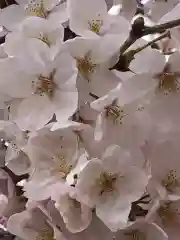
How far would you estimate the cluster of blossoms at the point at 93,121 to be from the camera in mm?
471

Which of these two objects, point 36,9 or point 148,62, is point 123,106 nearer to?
point 148,62

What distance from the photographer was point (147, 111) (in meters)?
0.49

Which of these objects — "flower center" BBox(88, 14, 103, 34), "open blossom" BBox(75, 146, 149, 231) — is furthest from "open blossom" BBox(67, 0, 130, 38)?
"open blossom" BBox(75, 146, 149, 231)

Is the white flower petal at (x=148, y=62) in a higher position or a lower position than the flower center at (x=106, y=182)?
higher

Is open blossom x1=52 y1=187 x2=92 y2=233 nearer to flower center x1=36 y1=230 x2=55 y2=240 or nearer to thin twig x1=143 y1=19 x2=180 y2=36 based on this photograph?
flower center x1=36 y1=230 x2=55 y2=240

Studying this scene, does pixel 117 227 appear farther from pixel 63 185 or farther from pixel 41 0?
pixel 41 0

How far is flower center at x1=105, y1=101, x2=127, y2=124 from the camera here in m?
0.48

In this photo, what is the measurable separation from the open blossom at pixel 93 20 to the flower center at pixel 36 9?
5cm

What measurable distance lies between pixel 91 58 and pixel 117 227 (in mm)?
158

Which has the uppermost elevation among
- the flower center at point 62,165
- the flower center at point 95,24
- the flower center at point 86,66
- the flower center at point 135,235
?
the flower center at point 95,24

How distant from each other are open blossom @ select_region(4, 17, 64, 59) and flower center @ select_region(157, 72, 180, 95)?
0.11 m

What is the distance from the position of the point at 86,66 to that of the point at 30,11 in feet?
0.33

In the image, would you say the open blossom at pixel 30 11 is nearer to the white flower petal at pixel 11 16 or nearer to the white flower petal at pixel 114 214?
the white flower petal at pixel 11 16

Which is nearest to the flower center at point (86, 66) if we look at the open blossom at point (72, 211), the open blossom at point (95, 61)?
the open blossom at point (95, 61)
